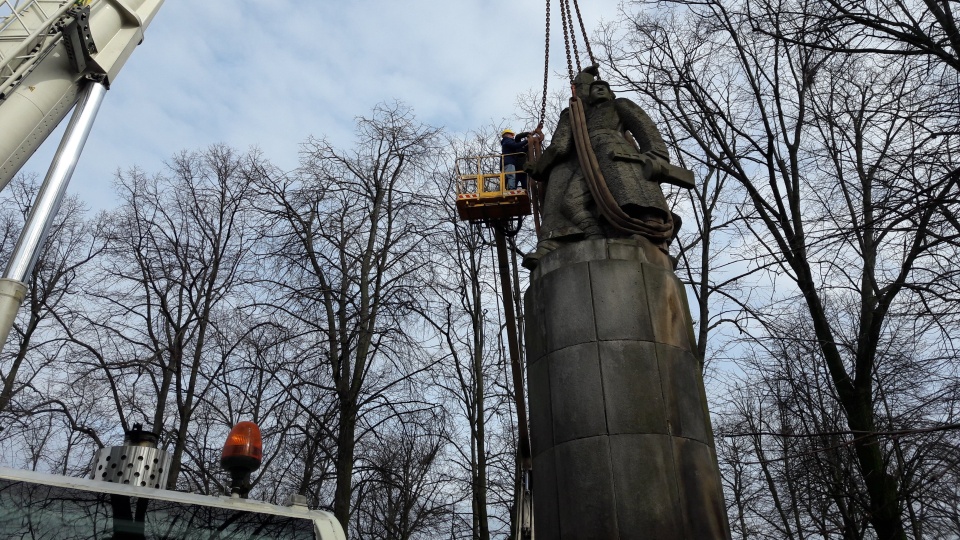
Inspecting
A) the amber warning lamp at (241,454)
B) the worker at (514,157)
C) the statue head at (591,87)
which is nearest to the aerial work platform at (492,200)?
the worker at (514,157)

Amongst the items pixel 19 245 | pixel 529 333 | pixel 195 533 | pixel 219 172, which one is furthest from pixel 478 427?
pixel 195 533

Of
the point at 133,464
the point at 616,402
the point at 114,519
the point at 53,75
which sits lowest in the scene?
the point at 114,519

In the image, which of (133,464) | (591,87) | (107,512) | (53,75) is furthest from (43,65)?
(107,512)

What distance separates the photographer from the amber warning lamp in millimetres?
4797

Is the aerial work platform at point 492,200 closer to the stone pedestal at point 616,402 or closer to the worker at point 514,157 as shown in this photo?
the worker at point 514,157

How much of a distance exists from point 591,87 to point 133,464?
6936 millimetres

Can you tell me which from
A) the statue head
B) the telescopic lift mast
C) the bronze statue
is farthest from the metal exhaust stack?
the statue head

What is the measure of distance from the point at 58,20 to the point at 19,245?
4.02 m

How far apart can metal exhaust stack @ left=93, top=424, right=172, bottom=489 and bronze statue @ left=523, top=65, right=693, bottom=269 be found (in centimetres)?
467

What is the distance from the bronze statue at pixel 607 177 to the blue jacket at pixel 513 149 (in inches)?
175

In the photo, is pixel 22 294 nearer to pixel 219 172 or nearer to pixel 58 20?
pixel 58 20

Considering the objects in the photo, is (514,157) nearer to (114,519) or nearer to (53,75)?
(53,75)

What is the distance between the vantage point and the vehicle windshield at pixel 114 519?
3.85 meters

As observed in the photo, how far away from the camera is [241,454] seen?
4.79 metres
